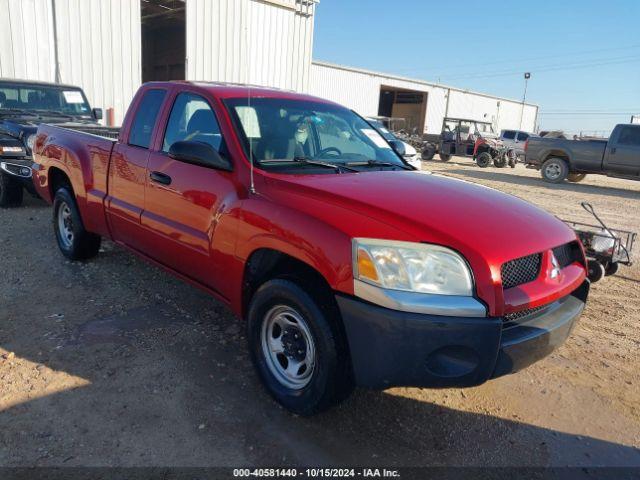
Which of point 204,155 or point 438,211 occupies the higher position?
point 204,155

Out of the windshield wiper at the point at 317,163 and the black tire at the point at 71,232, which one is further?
the black tire at the point at 71,232

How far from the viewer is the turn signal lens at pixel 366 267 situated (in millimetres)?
2291

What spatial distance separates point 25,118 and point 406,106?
1570 inches

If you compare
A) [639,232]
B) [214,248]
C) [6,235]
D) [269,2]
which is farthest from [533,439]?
[269,2]

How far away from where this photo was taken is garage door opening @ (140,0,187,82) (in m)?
19.4

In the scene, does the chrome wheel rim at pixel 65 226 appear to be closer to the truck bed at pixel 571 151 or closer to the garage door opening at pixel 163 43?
the truck bed at pixel 571 151

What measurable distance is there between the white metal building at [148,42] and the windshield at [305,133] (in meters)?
4.49

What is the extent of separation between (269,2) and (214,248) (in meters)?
15.8

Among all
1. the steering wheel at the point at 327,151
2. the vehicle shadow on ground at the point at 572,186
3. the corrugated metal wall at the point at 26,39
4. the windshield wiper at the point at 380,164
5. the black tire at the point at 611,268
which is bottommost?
the vehicle shadow on ground at the point at 572,186

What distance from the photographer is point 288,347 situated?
287cm

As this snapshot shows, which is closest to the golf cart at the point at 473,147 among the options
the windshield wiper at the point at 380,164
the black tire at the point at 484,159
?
the black tire at the point at 484,159

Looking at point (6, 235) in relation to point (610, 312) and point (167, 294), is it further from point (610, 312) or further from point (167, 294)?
point (610, 312)

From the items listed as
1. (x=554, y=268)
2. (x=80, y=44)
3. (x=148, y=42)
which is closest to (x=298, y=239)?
(x=554, y=268)

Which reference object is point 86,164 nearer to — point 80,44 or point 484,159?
point 80,44
